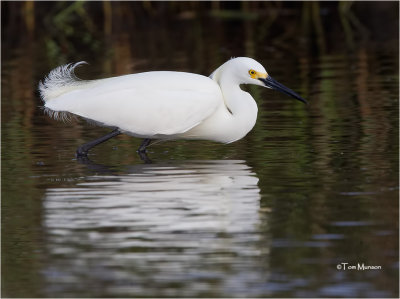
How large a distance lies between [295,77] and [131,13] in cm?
1062

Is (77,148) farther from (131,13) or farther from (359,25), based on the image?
(131,13)

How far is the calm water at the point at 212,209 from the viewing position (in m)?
5.34

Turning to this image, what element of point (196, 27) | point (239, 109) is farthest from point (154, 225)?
point (196, 27)

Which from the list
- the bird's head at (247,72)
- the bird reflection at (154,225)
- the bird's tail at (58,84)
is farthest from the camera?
the bird's tail at (58,84)

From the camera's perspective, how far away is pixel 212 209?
22.4 ft

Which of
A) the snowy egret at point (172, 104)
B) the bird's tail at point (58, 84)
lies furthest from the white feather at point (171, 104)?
the bird's tail at point (58, 84)

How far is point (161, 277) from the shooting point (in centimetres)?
536

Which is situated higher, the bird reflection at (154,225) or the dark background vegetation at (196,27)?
the dark background vegetation at (196,27)

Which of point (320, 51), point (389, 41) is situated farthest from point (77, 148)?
point (389, 41)

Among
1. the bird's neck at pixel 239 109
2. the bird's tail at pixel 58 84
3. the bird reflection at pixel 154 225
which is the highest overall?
the bird's tail at pixel 58 84

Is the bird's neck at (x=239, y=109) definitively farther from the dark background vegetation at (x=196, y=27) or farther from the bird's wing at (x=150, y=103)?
the dark background vegetation at (x=196, y=27)

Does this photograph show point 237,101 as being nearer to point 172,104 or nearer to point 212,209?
point 172,104

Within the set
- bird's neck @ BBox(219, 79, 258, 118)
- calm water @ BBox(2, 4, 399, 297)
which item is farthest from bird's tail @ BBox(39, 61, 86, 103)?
bird's neck @ BBox(219, 79, 258, 118)

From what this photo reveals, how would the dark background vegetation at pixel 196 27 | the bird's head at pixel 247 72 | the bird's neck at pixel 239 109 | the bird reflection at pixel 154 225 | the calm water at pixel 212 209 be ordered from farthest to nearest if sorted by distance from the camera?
1. the dark background vegetation at pixel 196 27
2. the bird's head at pixel 247 72
3. the bird's neck at pixel 239 109
4. the bird reflection at pixel 154 225
5. the calm water at pixel 212 209
